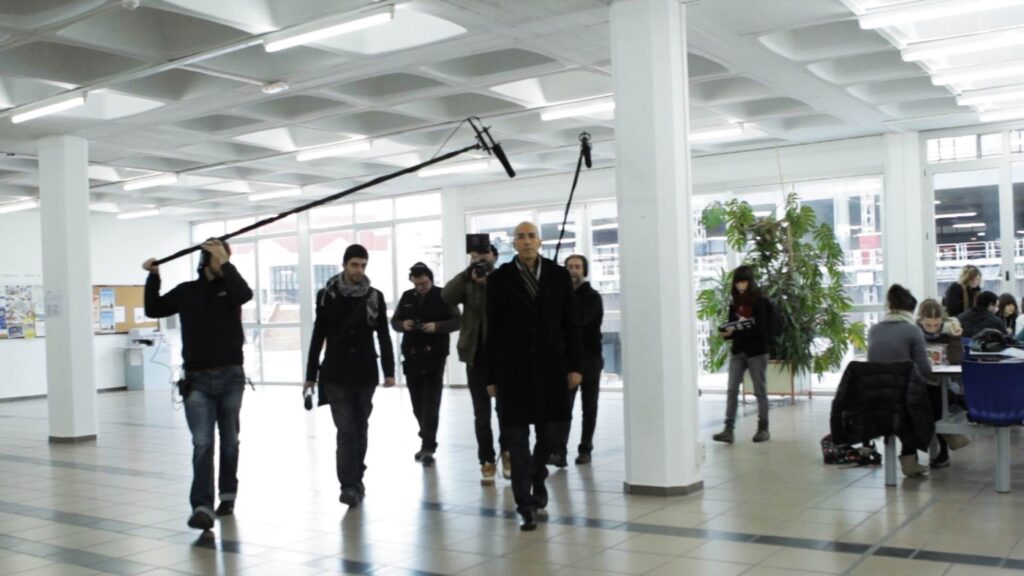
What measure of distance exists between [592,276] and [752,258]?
133 inches

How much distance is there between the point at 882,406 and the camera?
5863mm

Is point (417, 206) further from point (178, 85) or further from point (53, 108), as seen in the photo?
point (53, 108)

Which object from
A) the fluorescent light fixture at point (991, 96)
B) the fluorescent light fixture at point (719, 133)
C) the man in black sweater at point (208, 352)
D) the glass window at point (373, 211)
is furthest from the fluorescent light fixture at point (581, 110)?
the glass window at point (373, 211)

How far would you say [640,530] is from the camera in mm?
5094

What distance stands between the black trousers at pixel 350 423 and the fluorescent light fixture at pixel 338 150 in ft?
18.4

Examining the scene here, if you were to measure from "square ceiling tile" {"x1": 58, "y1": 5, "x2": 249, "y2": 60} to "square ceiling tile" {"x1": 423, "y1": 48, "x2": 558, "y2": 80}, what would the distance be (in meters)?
1.79

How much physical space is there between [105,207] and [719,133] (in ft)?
33.5

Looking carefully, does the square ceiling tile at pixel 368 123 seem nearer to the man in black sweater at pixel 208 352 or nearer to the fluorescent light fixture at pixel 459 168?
the fluorescent light fixture at pixel 459 168

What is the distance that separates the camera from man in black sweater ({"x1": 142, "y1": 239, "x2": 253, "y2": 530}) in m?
5.30

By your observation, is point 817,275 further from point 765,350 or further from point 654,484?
point 654,484

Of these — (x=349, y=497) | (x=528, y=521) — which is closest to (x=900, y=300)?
(x=528, y=521)

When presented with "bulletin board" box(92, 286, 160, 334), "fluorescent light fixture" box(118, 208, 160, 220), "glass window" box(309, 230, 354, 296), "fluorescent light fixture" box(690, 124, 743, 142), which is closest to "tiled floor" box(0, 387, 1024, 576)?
"fluorescent light fixture" box(690, 124, 743, 142)

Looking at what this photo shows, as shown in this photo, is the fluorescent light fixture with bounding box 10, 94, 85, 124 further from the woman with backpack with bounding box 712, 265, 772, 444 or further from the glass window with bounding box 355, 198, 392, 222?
the glass window with bounding box 355, 198, 392, 222

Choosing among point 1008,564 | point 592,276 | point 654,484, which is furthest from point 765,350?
point 592,276
